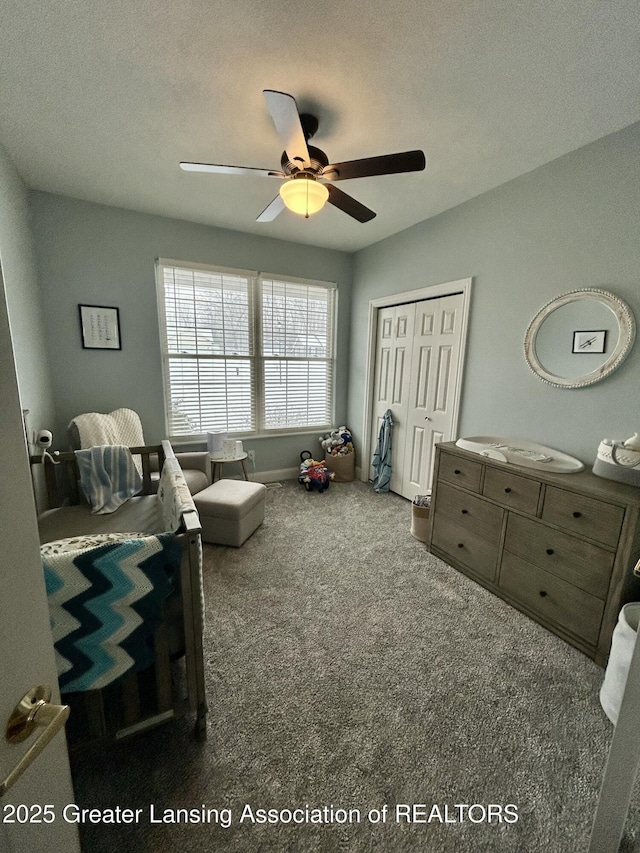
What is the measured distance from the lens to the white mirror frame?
74.4 inches

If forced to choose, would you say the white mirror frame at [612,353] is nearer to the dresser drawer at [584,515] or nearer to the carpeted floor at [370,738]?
the dresser drawer at [584,515]

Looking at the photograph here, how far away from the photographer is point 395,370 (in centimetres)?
365

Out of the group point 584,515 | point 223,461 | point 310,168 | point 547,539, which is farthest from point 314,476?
point 310,168

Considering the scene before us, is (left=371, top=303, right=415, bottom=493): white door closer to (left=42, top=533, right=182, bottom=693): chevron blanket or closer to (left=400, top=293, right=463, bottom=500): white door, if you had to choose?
(left=400, top=293, right=463, bottom=500): white door

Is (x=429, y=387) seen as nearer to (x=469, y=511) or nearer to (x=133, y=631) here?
(x=469, y=511)

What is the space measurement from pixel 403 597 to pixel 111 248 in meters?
3.73

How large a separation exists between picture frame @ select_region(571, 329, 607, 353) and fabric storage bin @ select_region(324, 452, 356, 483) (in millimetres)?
2496

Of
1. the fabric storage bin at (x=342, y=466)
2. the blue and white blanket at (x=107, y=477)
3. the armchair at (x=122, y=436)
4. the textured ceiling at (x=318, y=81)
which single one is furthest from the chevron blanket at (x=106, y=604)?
the fabric storage bin at (x=342, y=466)

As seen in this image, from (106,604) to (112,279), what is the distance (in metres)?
3.03

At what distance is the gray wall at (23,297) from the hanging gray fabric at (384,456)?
3.07 metres

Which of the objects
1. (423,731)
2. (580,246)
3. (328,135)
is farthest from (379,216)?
(423,731)

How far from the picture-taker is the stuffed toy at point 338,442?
4105 millimetres

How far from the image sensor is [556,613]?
183cm

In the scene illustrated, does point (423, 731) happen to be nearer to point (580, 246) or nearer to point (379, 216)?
point (580, 246)
